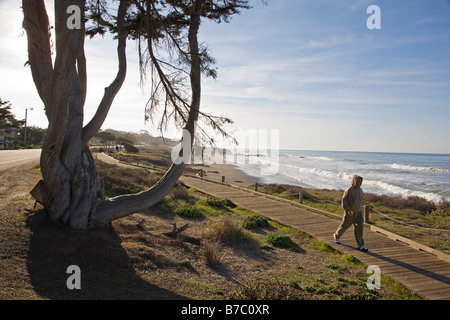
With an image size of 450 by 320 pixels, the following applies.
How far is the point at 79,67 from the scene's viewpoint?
19.9 ft

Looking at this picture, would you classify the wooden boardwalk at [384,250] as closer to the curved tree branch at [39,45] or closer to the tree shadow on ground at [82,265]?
the tree shadow on ground at [82,265]

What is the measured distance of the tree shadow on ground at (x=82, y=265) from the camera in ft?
13.6

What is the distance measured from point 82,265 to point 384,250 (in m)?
7.32

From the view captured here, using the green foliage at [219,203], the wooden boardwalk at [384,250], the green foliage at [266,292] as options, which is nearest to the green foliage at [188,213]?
the green foliage at [219,203]

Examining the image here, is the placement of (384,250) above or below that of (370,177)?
above

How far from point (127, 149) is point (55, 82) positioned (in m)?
54.8

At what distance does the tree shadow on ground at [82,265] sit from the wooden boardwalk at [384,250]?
4885mm

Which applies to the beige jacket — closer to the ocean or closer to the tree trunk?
the ocean

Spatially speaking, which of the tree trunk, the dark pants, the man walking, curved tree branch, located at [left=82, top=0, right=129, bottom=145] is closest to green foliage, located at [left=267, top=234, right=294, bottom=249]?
the dark pants

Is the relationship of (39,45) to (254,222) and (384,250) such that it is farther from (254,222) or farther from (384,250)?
(384,250)

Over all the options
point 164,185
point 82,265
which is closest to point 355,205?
point 164,185

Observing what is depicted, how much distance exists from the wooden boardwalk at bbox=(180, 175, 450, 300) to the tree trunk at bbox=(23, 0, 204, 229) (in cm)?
552

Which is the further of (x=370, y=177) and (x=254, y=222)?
(x=370, y=177)

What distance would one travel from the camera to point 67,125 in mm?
5367
